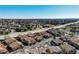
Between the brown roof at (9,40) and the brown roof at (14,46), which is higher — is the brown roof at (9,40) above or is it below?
above

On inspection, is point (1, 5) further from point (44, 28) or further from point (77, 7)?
point (77, 7)

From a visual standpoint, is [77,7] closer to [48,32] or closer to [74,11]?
[74,11]

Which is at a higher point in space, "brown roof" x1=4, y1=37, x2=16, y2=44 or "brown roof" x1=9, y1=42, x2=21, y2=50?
"brown roof" x1=4, y1=37, x2=16, y2=44

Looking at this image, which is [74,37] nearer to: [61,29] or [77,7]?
[61,29]

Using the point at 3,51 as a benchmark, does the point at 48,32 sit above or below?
above

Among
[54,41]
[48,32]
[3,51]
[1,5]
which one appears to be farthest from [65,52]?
[1,5]

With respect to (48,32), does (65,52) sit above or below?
below
